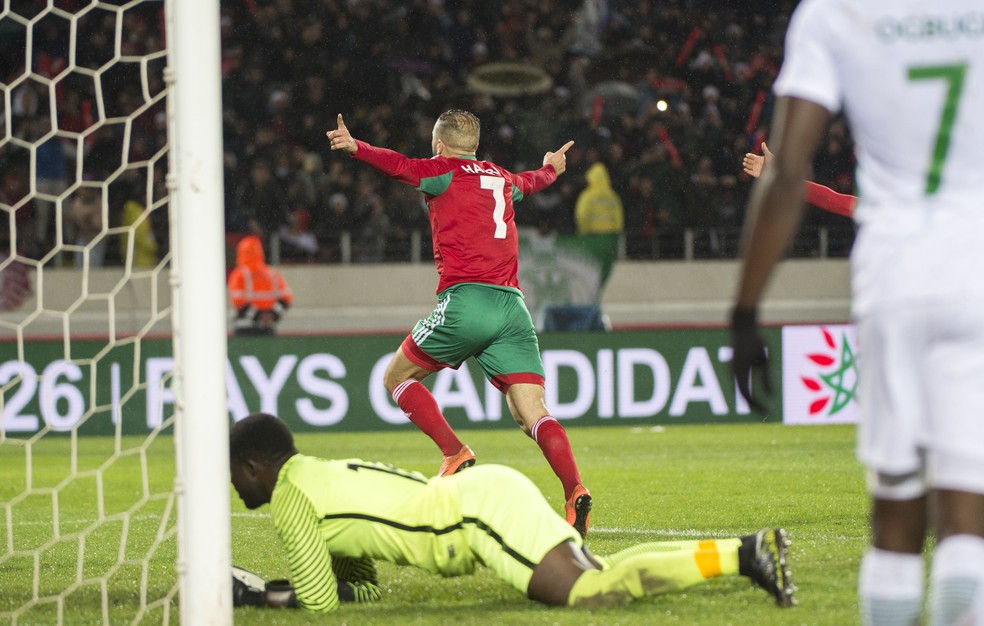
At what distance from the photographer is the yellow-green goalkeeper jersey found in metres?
3.62

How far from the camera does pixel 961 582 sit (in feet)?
7.23

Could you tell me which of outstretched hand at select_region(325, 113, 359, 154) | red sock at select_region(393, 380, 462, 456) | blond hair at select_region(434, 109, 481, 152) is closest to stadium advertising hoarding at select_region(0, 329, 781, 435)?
red sock at select_region(393, 380, 462, 456)

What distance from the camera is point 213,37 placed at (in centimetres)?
327

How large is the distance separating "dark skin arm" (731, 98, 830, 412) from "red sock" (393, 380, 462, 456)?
3.40 m

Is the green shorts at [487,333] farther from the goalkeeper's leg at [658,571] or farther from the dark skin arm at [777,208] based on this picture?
the dark skin arm at [777,208]

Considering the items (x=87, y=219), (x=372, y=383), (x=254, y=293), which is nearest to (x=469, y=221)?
(x=372, y=383)

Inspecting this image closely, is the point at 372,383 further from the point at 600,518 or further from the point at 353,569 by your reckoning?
the point at 353,569

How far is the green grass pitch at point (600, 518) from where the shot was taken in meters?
3.71

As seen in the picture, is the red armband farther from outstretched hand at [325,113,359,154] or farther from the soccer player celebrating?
outstretched hand at [325,113,359,154]

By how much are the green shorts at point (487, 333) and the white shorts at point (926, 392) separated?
330 cm

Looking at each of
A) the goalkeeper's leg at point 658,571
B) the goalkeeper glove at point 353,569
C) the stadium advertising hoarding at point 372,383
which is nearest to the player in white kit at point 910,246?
the goalkeeper's leg at point 658,571

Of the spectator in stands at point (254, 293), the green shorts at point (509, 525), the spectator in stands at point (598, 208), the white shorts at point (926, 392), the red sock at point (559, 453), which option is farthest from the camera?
the spectator in stands at point (598, 208)

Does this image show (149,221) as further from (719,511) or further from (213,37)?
(213,37)

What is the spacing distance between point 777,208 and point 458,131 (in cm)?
351
